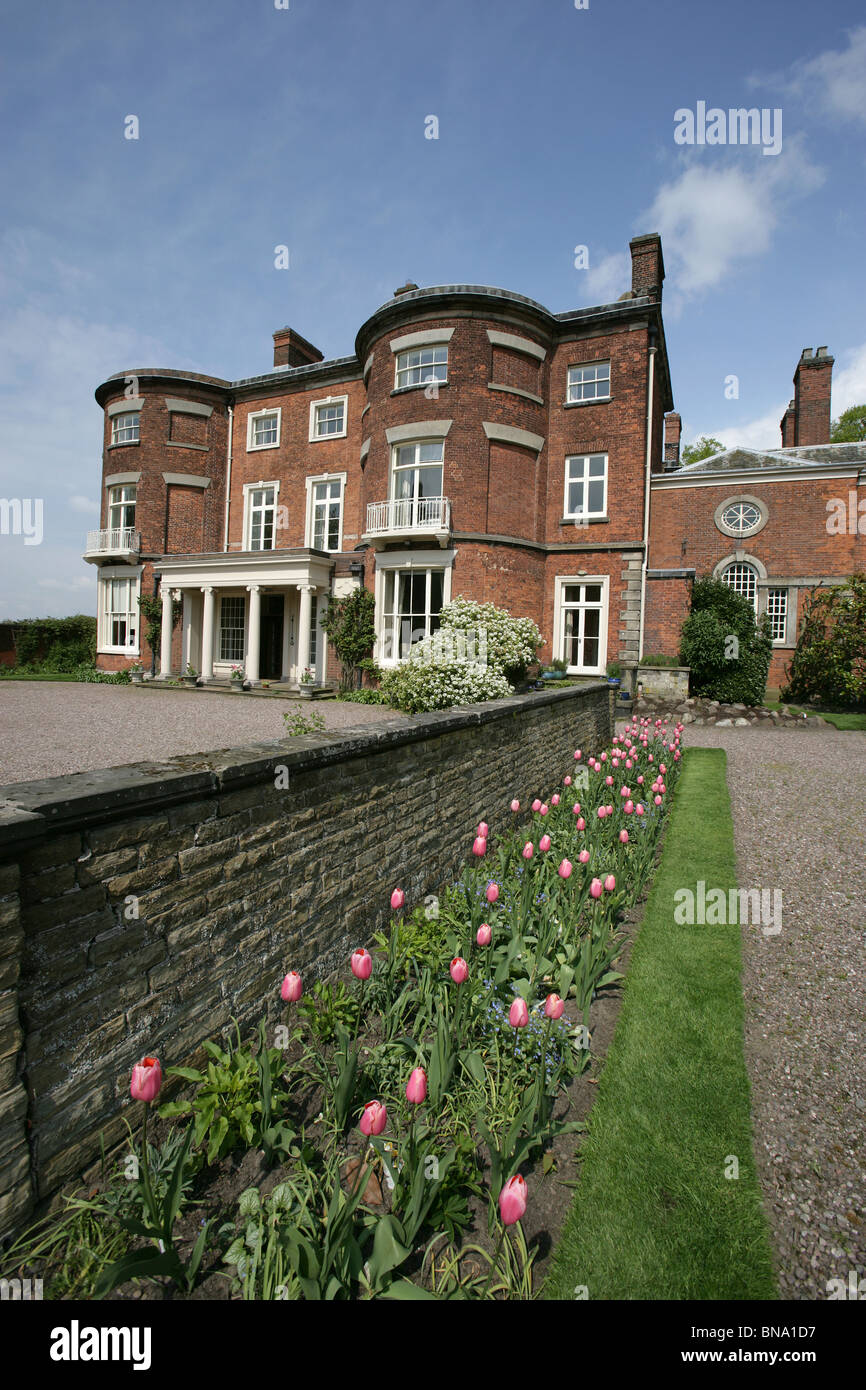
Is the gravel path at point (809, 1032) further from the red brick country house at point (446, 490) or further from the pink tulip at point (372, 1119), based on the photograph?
the red brick country house at point (446, 490)

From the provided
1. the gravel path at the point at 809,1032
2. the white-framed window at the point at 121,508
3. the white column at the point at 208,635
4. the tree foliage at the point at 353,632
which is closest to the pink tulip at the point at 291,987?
the gravel path at the point at 809,1032

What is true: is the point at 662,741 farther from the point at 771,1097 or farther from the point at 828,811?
the point at 771,1097

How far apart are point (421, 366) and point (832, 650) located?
45.1 ft

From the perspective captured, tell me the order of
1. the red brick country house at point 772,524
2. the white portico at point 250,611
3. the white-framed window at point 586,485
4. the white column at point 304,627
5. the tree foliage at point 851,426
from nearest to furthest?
the white-framed window at point 586,485, the white column at point 304,627, the white portico at point 250,611, the red brick country house at point 772,524, the tree foliage at point 851,426

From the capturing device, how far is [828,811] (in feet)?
25.3

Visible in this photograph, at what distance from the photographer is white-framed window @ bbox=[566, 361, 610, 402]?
17.7 m

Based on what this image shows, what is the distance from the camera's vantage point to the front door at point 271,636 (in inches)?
878

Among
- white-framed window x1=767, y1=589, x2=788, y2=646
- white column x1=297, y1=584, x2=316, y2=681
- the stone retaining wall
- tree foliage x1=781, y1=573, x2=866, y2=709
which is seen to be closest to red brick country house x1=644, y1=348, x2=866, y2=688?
white-framed window x1=767, y1=589, x2=788, y2=646

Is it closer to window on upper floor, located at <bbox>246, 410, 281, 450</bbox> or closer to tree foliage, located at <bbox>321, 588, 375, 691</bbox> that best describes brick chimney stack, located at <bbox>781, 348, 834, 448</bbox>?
tree foliage, located at <bbox>321, 588, 375, 691</bbox>

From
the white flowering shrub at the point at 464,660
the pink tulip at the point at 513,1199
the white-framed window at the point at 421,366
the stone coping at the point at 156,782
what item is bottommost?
the pink tulip at the point at 513,1199

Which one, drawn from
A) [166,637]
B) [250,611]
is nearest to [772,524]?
[250,611]

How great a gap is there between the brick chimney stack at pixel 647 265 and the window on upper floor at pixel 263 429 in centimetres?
1196

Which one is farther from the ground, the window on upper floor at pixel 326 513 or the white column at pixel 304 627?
the window on upper floor at pixel 326 513
